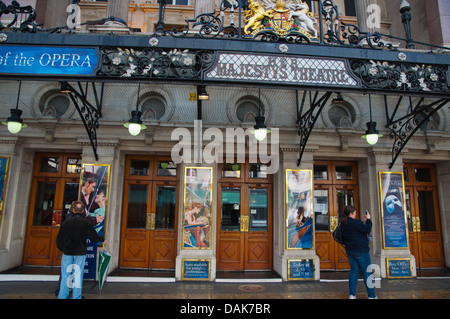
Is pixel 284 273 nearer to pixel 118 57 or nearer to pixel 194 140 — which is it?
pixel 194 140

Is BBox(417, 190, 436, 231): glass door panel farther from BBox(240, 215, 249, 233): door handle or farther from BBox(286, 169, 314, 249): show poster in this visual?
BBox(240, 215, 249, 233): door handle

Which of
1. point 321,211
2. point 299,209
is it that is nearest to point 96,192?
point 299,209

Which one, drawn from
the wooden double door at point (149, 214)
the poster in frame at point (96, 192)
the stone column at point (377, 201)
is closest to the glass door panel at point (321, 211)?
the stone column at point (377, 201)

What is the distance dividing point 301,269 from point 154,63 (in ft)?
22.0

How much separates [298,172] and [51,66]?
22.3 feet

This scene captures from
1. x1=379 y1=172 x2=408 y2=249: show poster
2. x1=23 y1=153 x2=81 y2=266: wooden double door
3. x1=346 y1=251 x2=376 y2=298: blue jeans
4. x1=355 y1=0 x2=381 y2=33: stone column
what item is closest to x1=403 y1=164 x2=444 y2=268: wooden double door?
x1=379 y1=172 x2=408 y2=249: show poster

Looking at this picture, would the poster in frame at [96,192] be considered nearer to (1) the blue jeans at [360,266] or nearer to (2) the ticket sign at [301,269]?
(2) the ticket sign at [301,269]

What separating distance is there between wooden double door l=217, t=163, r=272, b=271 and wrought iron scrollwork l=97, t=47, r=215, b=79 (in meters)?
4.46

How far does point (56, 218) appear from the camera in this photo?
352 inches

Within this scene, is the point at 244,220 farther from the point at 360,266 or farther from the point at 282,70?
the point at 282,70

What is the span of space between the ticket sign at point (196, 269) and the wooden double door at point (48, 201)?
14.1 feet

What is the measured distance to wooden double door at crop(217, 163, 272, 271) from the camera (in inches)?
353

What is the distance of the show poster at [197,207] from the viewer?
7.96 meters

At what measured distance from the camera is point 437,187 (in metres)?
10.0
